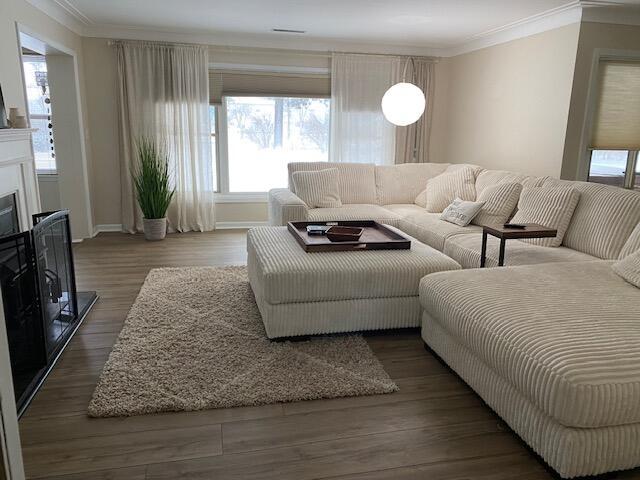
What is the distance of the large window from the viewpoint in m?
6.03

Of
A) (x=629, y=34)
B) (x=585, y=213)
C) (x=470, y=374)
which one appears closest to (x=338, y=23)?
(x=629, y=34)

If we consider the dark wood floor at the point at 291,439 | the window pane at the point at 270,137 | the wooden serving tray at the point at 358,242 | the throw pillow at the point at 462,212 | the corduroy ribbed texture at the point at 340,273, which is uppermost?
the window pane at the point at 270,137

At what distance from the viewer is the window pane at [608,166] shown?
443 centimetres

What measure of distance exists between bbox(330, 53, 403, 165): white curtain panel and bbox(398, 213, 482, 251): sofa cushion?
1.80 metres

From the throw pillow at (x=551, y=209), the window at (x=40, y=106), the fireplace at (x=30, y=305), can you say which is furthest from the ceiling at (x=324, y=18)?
the fireplace at (x=30, y=305)

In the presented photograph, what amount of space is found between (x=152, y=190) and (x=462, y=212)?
338 cm

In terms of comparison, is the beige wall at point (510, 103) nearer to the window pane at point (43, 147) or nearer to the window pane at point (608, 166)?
the window pane at point (608, 166)

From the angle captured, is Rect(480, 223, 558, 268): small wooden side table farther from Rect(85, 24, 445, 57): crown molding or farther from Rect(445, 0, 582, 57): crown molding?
Rect(85, 24, 445, 57): crown molding

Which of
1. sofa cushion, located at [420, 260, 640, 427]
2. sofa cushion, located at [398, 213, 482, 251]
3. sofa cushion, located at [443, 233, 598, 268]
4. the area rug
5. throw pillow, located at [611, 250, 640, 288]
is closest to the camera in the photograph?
sofa cushion, located at [420, 260, 640, 427]

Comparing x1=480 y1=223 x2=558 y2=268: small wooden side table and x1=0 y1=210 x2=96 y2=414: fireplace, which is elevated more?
x1=480 y1=223 x2=558 y2=268: small wooden side table

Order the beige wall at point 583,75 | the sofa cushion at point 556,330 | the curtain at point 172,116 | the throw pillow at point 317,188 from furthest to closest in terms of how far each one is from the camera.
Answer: the curtain at point 172,116, the throw pillow at point 317,188, the beige wall at point 583,75, the sofa cushion at point 556,330

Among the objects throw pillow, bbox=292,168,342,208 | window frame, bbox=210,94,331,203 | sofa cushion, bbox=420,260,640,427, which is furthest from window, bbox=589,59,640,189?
window frame, bbox=210,94,331,203

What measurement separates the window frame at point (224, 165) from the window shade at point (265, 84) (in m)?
0.06

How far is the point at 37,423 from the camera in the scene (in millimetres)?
2068
